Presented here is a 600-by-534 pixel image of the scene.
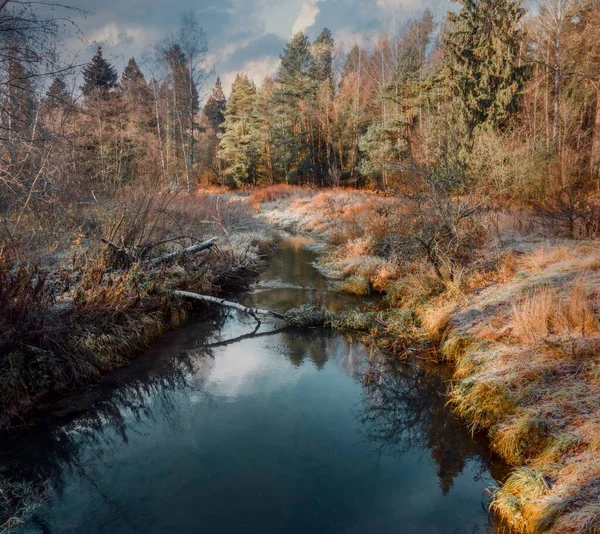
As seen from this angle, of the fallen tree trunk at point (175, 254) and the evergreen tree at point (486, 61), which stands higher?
the evergreen tree at point (486, 61)

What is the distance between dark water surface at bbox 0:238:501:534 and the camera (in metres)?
3.81

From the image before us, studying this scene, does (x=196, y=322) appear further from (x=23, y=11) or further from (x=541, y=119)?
(x=541, y=119)

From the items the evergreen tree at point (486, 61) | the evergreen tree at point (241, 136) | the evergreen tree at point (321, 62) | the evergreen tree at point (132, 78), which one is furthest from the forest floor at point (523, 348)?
the evergreen tree at point (321, 62)

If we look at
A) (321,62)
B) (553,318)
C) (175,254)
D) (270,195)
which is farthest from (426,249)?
(321,62)

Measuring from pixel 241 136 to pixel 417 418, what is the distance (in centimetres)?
3333

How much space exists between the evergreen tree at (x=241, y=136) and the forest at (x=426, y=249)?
12.0 metres

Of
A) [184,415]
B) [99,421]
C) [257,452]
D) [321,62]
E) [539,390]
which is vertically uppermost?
[321,62]

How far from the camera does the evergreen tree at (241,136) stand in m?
34.8

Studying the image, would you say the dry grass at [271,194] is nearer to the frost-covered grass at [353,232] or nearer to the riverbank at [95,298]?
the frost-covered grass at [353,232]

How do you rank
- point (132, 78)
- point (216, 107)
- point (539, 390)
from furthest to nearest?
1. point (216, 107)
2. point (132, 78)
3. point (539, 390)

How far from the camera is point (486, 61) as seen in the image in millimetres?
19219

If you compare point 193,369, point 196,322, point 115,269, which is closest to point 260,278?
point 196,322

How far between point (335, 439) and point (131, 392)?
126 inches

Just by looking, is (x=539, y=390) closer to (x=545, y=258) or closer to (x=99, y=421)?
(x=545, y=258)
